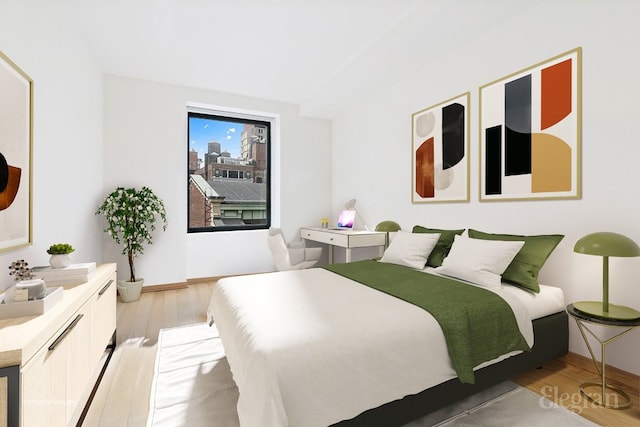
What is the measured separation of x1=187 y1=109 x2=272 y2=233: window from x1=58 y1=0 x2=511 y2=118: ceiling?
78cm

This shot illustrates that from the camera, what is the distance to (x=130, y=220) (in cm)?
363

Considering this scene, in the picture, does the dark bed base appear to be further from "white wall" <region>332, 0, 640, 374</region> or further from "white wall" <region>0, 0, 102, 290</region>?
"white wall" <region>0, 0, 102, 290</region>

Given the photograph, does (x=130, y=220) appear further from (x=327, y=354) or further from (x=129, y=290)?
(x=327, y=354)

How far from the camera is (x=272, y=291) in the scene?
6.87 ft

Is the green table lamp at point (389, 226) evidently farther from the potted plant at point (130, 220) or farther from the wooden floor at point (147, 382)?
the potted plant at point (130, 220)

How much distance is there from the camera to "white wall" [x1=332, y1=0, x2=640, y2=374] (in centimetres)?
201

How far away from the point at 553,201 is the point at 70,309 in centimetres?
319

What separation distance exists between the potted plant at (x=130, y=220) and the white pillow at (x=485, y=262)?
136 inches

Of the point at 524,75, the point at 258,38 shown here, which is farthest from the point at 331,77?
the point at 524,75

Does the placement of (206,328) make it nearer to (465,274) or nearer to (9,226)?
(9,226)

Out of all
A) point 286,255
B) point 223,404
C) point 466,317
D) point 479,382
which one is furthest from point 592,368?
point 286,255

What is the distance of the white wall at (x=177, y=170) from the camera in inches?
156

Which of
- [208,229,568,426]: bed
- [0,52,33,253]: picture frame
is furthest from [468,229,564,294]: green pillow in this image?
[0,52,33,253]: picture frame

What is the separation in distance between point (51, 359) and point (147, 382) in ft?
3.21
